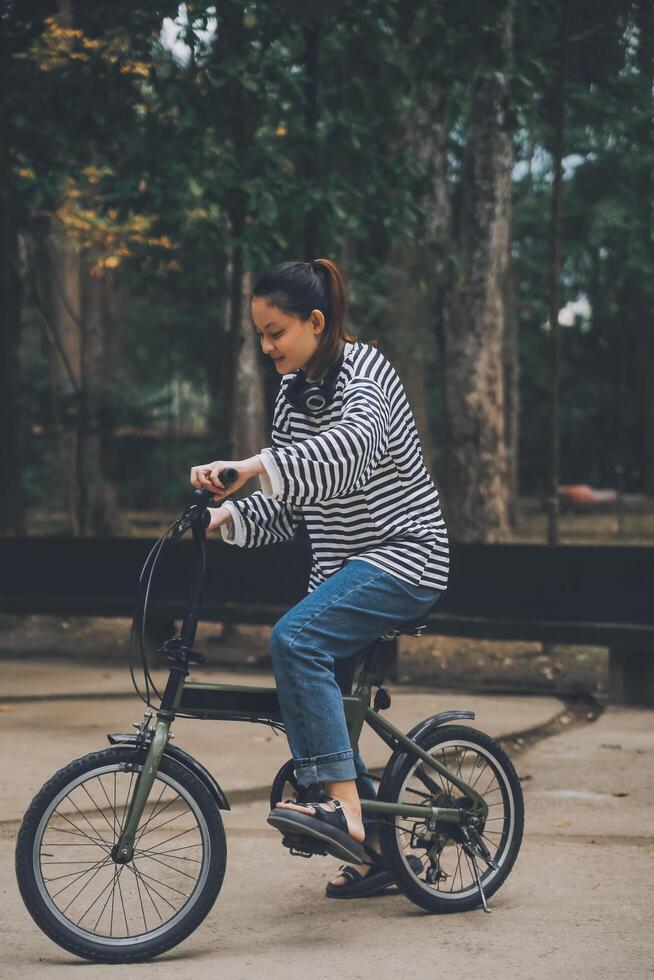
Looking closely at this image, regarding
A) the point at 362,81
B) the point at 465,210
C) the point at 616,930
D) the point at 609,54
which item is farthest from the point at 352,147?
the point at 616,930

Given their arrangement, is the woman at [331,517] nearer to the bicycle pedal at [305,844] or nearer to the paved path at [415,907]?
the bicycle pedal at [305,844]

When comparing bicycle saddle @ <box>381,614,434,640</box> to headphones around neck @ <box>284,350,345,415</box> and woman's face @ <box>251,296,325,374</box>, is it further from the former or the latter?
woman's face @ <box>251,296,325,374</box>

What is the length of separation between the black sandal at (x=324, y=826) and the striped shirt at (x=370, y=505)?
0.71 meters

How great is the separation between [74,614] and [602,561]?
3.63 m

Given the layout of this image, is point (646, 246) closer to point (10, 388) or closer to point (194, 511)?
point (10, 388)

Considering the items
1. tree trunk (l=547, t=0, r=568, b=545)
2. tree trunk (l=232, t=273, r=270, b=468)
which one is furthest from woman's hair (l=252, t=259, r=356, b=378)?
tree trunk (l=232, t=273, r=270, b=468)

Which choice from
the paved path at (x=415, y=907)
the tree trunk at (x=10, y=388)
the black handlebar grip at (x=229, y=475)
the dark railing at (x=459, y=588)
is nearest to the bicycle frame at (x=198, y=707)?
the black handlebar grip at (x=229, y=475)

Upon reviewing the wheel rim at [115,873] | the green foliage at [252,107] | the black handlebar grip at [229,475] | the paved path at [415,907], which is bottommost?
the paved path at [415,907]

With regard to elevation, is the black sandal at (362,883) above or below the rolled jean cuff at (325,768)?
below

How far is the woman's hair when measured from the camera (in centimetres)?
414

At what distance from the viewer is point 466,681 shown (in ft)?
30.7

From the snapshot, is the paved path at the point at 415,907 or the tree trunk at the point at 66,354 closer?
the paved path at the point at 415,907

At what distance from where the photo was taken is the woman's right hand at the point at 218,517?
410cm

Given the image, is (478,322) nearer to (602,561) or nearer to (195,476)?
(602,561)
